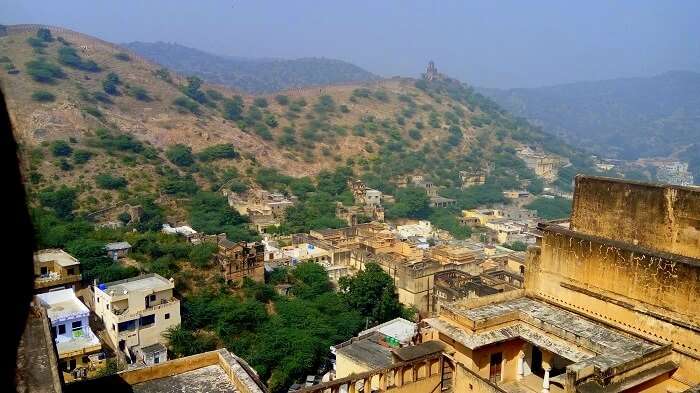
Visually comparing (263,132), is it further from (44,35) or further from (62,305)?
(62,305)

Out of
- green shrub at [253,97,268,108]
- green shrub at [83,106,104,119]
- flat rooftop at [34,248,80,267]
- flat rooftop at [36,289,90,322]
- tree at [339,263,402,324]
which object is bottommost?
tree at [339,263,402,324]

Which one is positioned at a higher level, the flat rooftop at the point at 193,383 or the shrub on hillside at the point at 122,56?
the shrub on hillside at the point at 122,56

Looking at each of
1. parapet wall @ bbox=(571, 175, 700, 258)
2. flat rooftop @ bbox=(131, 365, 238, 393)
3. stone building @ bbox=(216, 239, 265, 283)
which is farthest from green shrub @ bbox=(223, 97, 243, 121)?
→ flat rooftop @ bbox=(131, 365, 238, 393)

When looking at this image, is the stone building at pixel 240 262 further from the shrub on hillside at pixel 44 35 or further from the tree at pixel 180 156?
the shrub on hillside at pixel 44 35

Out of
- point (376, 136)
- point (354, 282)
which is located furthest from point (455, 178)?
point (354, 282)

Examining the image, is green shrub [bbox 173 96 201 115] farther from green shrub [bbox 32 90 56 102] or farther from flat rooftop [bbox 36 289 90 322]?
flat rooftop [bbox 36 289 90 322]

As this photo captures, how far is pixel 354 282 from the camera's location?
28.9 meters

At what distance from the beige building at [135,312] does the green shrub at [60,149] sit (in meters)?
29.0

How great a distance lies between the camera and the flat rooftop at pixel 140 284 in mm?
22944

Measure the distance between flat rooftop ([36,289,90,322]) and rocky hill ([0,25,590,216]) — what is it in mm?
16823

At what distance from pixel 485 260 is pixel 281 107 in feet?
210

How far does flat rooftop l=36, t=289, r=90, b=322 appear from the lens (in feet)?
66.5

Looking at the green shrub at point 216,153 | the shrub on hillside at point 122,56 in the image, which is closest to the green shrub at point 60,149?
the green shrub at point 216,153

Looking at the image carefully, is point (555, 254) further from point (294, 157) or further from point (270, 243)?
point (294, 157)
